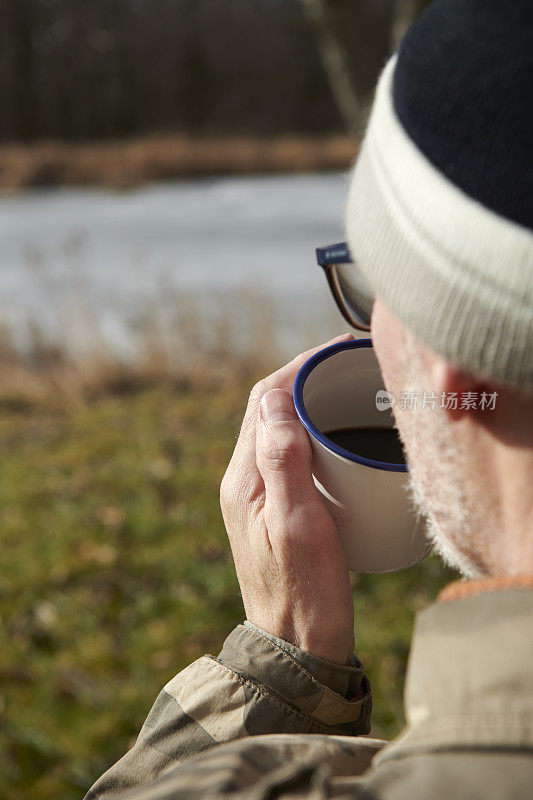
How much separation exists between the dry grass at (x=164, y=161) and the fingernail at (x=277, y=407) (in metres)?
15.2

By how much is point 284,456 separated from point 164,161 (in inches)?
695

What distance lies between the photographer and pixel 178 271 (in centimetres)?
855

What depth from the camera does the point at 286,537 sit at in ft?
4.38

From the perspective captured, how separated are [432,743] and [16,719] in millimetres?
2636

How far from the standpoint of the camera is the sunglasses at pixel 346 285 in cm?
129

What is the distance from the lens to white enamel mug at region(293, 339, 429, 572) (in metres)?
1.26

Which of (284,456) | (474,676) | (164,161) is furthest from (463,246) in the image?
(164,161)

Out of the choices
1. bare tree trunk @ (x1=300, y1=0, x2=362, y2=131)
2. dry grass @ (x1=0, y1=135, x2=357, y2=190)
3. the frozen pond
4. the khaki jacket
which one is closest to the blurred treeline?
dry grass @ (x1=0, y1=135, x2=357, y2=190)

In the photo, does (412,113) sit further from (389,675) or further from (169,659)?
(169,659)

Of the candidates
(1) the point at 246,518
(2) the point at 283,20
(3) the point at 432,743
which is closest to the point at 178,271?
(1) the point at 246,518

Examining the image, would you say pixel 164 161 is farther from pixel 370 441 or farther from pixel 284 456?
pixel 284 456

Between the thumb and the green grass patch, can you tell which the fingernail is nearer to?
the thumb

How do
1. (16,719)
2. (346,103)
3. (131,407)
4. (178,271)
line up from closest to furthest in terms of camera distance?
(16,719) → (346,103) → (131,407) → (178,271)

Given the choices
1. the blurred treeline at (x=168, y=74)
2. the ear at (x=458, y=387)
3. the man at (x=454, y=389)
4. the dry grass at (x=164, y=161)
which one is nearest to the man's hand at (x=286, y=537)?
the man at (x=454, y=389)
